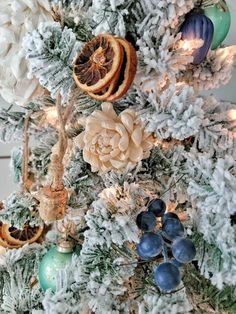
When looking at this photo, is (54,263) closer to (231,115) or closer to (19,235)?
(19,235)

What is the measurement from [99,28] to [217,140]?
6.6 inches

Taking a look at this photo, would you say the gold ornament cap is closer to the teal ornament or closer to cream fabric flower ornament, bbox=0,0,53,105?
the teal ornament

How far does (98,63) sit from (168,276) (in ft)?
0.70

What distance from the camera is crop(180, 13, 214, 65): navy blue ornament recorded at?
52 centimetres

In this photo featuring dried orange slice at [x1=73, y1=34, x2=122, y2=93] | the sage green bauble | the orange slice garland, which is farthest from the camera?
the orange slice garland

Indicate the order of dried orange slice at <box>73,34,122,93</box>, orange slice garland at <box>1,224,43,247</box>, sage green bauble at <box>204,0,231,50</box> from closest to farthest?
dried orange slice at <box>73,34,122,93</box> → sage green bauble at <box>204,0,231,50</box> → orange slice garland at <box>1,224,43,247</box>

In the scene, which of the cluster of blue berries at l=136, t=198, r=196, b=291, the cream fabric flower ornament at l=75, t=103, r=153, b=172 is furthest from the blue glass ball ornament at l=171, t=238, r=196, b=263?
the cream fabric flower ornament at l=75, t=103, r=153, b=172

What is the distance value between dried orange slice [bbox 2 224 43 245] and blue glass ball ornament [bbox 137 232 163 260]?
0.93 ft

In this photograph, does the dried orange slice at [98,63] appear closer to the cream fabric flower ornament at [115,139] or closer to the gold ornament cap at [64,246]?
the cream fabric flower ornament at [115,139]

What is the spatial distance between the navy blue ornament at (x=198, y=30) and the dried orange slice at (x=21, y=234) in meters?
0.37

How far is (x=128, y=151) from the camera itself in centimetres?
53

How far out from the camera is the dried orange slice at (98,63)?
45cm

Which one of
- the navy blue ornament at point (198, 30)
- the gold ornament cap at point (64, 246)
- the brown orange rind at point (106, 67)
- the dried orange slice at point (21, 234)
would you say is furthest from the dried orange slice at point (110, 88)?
the dried orange slice at point (21, 234)

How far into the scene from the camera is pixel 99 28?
0.50 m
